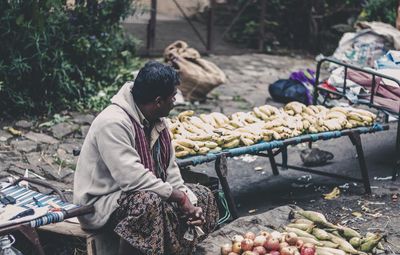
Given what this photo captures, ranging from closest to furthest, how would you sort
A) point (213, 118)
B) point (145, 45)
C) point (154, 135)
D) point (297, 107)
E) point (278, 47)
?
point (154, 135), point (213, 118), point (297, 107), point (145, 45), point (278, 47)

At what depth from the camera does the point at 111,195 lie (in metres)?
4.71

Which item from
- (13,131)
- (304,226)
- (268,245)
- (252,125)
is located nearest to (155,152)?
(268,245)

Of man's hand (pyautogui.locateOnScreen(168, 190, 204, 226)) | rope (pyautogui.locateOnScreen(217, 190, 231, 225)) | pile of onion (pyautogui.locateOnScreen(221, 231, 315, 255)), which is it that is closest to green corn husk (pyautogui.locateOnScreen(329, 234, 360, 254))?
pile of onion (pyautogui.locateOnScreen(221, 231, 315, 255))

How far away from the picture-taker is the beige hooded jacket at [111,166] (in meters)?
4.57

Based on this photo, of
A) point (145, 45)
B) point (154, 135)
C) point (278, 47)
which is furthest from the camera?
point (278, 47)

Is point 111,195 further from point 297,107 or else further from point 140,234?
point 297,107

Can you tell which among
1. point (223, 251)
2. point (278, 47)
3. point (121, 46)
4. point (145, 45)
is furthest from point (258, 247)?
point (278, 47)

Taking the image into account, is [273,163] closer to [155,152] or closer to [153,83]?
[155,152]

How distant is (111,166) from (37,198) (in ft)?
2.12

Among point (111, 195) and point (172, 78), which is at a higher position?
point (172, 78)

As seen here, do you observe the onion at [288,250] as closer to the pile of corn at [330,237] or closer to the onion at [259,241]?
the onion at [259,241]

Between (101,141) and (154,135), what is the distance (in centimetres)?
46

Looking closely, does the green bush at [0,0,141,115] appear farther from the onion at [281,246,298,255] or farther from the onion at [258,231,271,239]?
the onion at [281,246,298,255]

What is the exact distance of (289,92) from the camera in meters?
10.1
